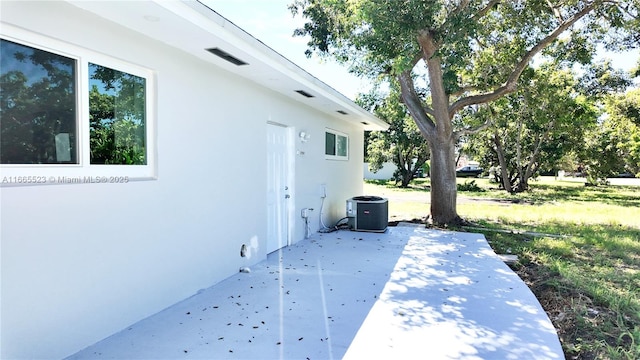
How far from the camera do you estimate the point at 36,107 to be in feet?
9.47

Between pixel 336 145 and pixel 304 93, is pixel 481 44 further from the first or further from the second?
pixel 304 93

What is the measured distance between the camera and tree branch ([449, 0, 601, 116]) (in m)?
9.13

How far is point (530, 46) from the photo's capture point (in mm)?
10352

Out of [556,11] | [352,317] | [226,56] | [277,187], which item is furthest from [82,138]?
[556,11]

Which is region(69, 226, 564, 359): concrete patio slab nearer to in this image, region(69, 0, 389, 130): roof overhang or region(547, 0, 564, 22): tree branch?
region(69, 0, 389, 130): roof overhang

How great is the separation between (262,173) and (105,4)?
362 cm

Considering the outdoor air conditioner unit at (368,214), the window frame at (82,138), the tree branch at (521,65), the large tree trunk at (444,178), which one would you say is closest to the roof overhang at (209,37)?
the window frame at (82,138)

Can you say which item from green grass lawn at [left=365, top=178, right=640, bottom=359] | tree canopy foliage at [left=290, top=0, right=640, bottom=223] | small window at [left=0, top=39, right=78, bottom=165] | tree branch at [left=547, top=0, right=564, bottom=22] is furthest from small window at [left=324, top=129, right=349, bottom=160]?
small window at [left=0, top=39, right=78, bottom=165]

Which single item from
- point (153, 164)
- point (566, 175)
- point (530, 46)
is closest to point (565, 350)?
point (153, 164)

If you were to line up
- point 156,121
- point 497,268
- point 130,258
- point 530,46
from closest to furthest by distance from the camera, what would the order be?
point 130,258 → point 156,121 → point 497,268 → point 530,46

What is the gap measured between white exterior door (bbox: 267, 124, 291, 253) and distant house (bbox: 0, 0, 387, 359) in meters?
0.75

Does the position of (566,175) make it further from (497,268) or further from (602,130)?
(497,268)

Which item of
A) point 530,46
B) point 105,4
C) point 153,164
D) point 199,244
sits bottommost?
point 199,244

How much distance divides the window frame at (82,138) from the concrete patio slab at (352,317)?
1.46 meters
